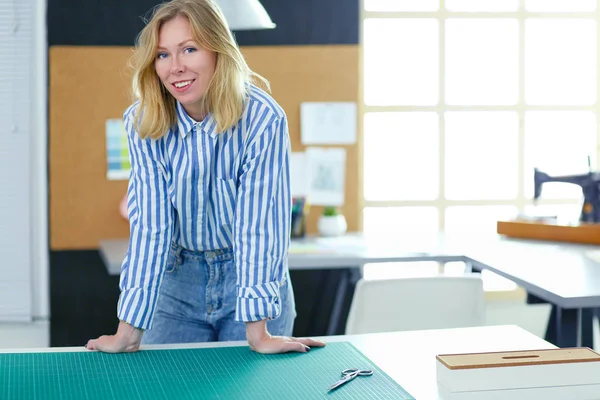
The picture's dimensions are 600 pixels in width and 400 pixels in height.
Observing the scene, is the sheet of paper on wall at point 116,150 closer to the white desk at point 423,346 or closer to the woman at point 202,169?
the woman at point 202,169

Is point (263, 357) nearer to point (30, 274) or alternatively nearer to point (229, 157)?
point (229, 157)

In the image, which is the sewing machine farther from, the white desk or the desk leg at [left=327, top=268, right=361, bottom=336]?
the white desk

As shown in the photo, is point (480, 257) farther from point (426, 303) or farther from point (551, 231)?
point (426, 303)

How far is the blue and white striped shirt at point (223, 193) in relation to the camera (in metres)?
1.83

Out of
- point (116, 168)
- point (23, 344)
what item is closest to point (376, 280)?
point (116, 168)

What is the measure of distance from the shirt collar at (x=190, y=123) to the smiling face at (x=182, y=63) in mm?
58

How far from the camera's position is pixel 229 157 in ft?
6.17

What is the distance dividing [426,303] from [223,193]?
90 centimetres

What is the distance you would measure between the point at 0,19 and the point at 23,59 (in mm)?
207

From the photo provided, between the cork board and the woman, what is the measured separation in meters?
2.29

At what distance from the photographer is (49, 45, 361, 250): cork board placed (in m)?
4.10

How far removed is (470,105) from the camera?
178 inches

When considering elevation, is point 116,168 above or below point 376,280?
above

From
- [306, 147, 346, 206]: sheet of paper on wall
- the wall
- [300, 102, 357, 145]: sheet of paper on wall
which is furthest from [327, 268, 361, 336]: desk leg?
[300, 102, 357, 145]: sheet of paper on wall
